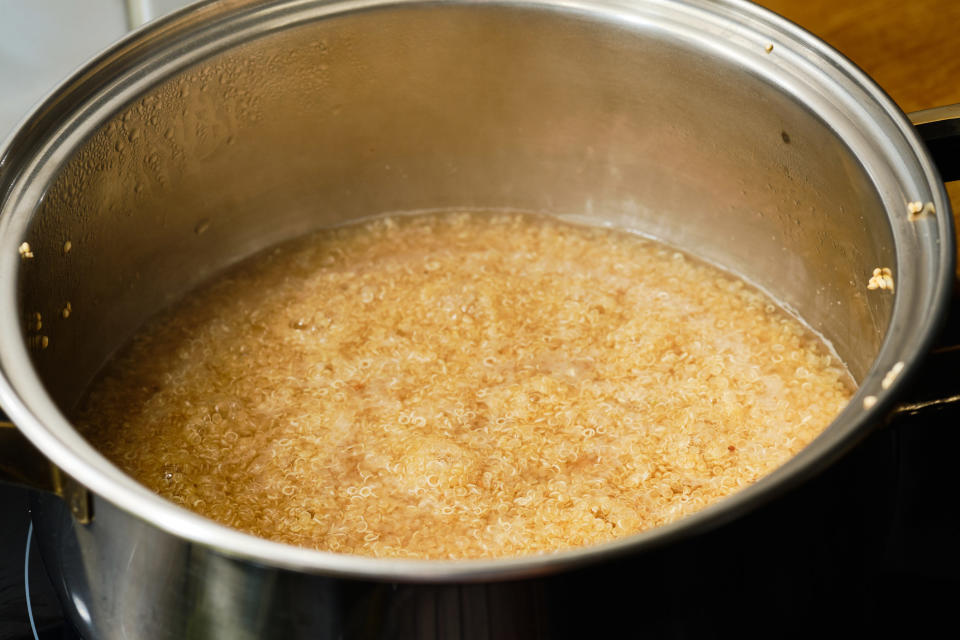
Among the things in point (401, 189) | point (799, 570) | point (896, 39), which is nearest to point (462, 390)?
point (401, 189)

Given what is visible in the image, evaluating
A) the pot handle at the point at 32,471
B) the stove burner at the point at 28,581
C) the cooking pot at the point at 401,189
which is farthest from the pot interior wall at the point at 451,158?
the pot handle at the point at 32,471

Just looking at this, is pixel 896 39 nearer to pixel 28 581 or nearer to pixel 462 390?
pixel 462 390

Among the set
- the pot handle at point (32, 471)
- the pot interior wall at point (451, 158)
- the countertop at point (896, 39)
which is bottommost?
the pot handle at point (32, 471)

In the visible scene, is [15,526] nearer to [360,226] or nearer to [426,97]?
[360,226]

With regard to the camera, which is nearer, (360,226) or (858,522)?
(858,522)

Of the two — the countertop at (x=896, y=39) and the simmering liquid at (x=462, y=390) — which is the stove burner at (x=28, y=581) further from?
the countertop at (x=896, y=39)

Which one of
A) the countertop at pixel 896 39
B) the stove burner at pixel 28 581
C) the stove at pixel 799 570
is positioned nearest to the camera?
the stove at pixel 799 570

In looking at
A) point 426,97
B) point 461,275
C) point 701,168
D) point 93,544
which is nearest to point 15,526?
point 93,544

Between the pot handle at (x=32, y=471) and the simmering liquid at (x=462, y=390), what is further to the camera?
the simmering liquid at (x=462, y=390)
